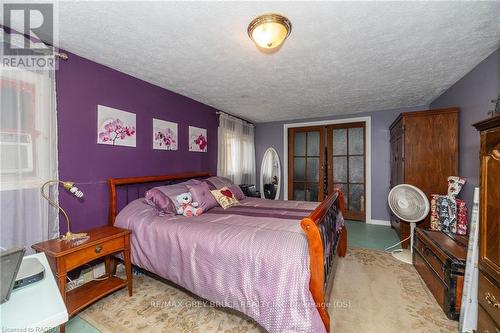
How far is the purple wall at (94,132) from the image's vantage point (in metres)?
2.12

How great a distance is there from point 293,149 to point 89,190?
4148 millimetres

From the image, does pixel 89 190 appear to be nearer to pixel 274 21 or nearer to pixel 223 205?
pixel 223 205

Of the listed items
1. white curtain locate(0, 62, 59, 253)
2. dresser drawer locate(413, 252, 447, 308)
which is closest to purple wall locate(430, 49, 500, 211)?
dresser drawer locate(413, 252, 447, 308)

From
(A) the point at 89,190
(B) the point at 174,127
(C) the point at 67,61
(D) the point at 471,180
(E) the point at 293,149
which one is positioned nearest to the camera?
(C) the point at 67,61

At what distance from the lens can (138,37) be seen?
1873 mm

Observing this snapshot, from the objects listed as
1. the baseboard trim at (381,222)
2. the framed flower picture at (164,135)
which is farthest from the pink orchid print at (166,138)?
the baseboard trim at (381,222)

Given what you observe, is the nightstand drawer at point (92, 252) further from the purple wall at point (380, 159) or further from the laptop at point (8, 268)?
the purple wall at point (380, 159)

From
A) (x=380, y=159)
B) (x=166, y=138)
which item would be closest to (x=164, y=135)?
(x=166, y=138)

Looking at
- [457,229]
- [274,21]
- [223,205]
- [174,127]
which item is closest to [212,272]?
[223,205]

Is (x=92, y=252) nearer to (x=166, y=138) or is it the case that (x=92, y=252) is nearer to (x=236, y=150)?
(x=166, y=138)

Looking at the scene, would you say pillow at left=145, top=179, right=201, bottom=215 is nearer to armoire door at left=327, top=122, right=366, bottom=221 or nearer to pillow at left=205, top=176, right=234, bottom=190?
pillow at left=205, top=176, right=234, bottom=190

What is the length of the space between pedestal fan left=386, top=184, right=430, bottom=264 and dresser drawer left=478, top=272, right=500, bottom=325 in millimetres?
1306

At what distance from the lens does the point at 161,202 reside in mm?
2404

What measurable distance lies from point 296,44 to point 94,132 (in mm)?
2229
